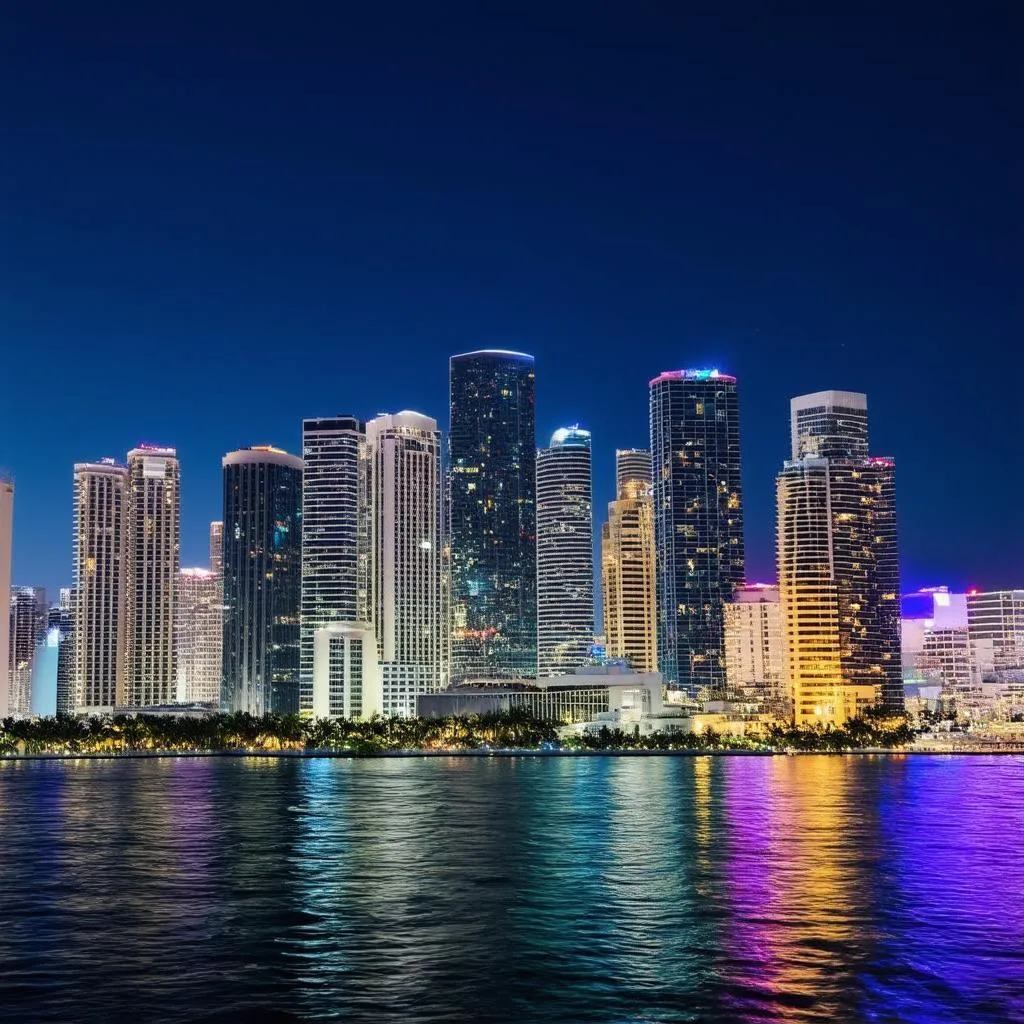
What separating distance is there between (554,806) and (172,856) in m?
50.1

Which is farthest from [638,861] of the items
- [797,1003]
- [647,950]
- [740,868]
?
[797,1003]

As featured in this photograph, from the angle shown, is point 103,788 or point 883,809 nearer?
point 883,809

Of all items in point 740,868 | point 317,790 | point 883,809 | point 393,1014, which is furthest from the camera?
point 317,790

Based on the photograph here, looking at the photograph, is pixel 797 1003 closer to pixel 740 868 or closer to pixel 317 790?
pixel 740 868

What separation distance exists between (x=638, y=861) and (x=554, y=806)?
1773 inches

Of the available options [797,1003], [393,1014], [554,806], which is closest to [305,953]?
[393,1014]

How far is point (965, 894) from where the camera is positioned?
7200 centimetres

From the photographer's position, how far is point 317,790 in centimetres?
15588

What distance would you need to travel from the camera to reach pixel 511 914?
6606 centimetres

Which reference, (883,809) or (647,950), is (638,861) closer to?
(647,950)

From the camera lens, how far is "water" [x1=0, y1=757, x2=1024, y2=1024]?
4859 cm

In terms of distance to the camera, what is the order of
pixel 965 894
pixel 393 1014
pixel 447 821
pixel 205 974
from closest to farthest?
pixel 393 1014
pixel 205 974
pixel 965 894
pixel 447 821

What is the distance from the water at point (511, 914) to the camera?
48.6 m

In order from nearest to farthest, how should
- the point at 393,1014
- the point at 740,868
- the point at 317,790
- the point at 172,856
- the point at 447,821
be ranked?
the point at 393,1014 → the point at 740,868 → the point at 172,856 → the point at 447,821 → the point at 317,790
